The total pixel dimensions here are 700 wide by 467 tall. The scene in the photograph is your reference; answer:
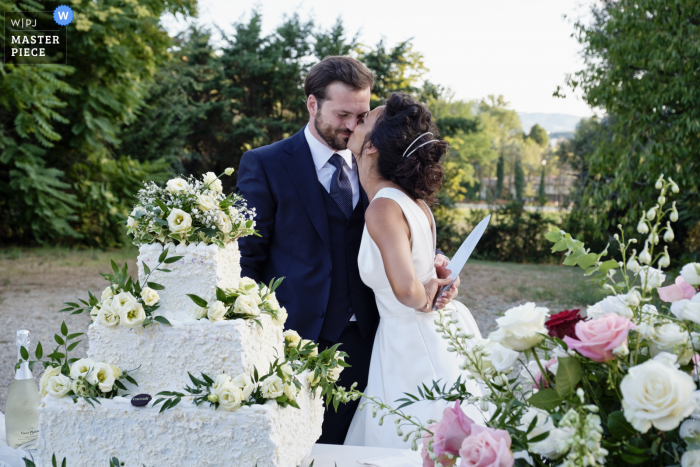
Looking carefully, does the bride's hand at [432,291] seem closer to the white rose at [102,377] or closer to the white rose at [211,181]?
the white rose at [211,181]

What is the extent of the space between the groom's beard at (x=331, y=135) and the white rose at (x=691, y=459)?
7.75ft

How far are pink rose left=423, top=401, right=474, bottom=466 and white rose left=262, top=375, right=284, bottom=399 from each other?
2.18 feet

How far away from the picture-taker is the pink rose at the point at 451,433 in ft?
3.42

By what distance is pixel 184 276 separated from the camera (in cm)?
172

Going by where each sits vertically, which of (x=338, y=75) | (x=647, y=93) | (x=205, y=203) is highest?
(x=647, y=93)

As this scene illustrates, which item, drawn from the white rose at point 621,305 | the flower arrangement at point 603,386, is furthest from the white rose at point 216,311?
the white rose at point 621,305

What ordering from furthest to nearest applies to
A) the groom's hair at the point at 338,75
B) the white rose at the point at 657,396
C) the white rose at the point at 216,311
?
the groom's hair at the point at 338,75 → the white rose at the point at 216,311 → the white rose at the point at 657,396

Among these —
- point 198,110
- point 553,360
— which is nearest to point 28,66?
A: point 198,110

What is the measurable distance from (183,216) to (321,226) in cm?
125

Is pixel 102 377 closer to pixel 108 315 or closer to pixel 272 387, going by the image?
pixel 108 315

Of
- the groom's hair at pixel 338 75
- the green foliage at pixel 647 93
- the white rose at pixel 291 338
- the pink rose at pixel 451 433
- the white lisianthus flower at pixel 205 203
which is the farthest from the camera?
the green foliage at pixel 647 93

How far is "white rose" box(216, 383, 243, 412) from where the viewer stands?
59.8 inches

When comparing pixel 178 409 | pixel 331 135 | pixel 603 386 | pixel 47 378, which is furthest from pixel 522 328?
pixel 331 135

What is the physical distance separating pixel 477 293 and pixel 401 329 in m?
9.69
